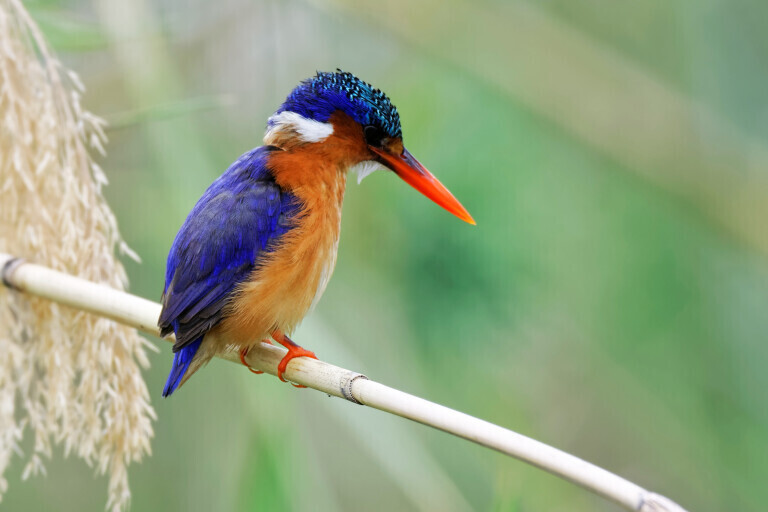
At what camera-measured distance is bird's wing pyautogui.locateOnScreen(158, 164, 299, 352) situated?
1.64 meters

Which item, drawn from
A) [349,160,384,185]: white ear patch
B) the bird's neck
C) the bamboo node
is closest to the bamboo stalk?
the bamboo node

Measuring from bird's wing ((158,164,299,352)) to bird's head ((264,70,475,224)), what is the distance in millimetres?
160

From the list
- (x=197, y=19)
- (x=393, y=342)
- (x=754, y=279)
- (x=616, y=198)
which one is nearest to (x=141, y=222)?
(x=197, y=19)

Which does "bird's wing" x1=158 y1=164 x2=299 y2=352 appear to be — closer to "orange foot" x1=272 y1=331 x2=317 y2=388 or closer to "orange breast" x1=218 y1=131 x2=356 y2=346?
"orange breast" x1=218 y1=131 x2=356 y2=346

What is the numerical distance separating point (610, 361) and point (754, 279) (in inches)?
16.8

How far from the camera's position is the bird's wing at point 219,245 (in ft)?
5.38

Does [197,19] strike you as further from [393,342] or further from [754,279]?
[754,279]

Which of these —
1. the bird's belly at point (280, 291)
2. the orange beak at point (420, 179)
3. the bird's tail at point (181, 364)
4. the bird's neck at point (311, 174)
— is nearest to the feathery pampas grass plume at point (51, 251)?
the bird's tail at point (181, 364)

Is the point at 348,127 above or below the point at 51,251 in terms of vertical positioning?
above

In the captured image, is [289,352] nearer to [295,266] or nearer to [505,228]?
[295,266]

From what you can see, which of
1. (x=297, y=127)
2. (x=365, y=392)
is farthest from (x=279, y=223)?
(x=365, y=392)

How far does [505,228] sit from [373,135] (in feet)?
1.74

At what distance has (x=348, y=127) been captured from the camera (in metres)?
1.86

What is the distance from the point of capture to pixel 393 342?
2.12 m
